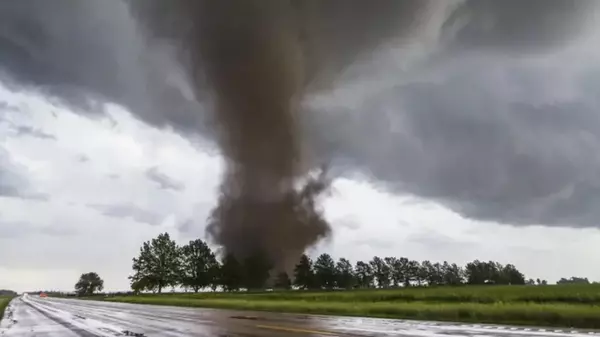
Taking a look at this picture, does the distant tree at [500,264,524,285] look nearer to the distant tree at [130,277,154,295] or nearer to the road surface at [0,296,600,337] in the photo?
the distant tree at [130,277,154,295]

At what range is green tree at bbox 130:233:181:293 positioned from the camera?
129625mm

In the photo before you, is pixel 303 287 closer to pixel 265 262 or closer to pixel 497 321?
pixel 265 262

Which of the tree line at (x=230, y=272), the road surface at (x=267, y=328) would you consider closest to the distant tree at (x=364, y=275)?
the tree line at (x=230, y=272)

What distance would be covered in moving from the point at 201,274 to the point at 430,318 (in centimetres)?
12234

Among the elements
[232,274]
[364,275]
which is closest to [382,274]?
[364,275]

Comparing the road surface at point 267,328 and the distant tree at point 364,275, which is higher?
the distant tree at point 364,275

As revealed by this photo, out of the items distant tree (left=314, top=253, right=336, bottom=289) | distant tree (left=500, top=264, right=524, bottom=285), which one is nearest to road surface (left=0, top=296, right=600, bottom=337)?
distant tree (left=314, top=253, right=336, bottom=289)

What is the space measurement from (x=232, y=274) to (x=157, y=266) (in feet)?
77.0

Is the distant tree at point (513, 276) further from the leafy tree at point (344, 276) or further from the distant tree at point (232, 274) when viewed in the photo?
the distant tree at point (232, 274)

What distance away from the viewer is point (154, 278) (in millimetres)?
129625

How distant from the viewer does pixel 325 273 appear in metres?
163

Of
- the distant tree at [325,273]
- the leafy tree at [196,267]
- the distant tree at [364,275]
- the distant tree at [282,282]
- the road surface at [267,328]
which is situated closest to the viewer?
the road surface at [267,328]

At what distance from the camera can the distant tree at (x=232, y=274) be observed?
470ft

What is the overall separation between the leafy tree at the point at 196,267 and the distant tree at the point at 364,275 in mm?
63575
